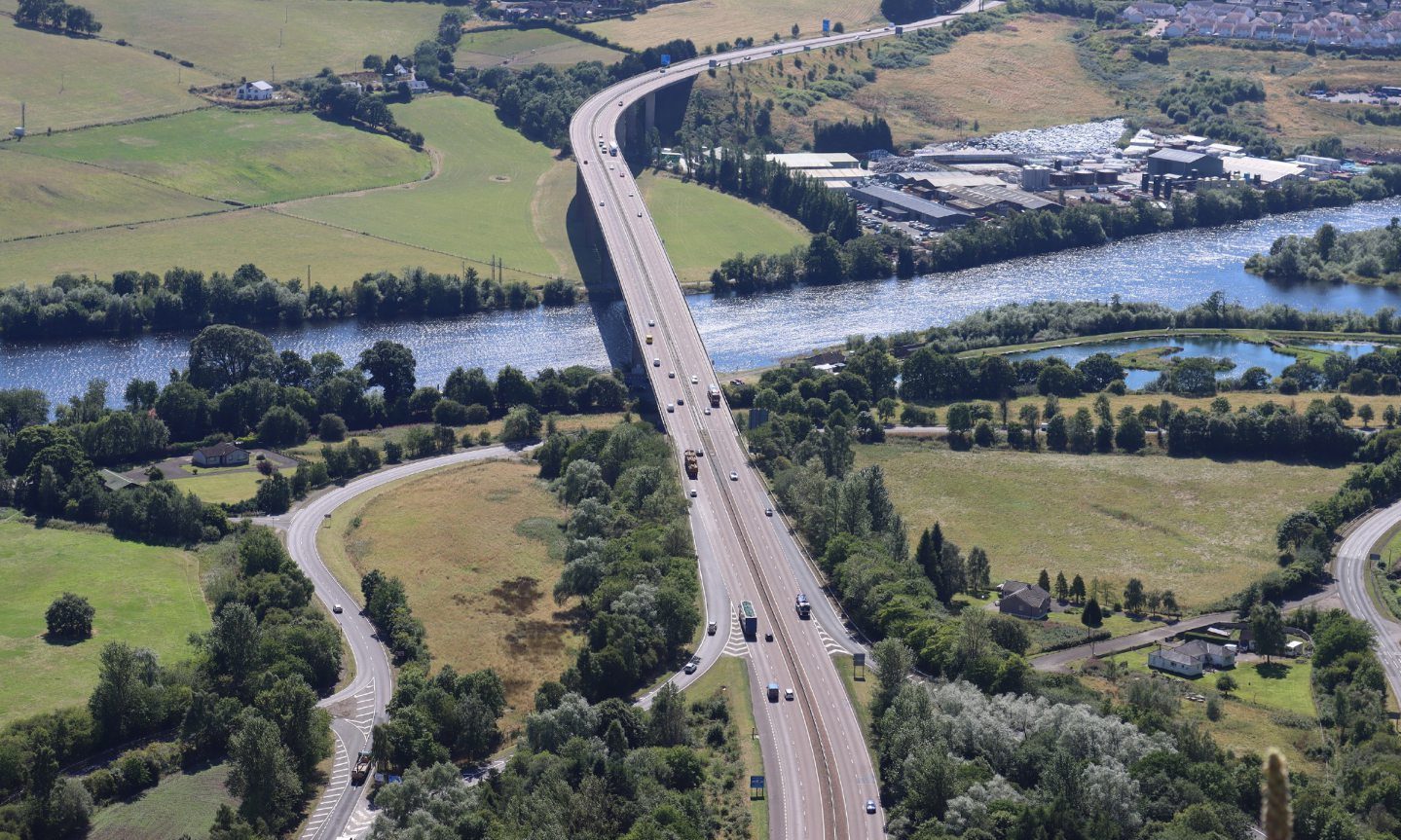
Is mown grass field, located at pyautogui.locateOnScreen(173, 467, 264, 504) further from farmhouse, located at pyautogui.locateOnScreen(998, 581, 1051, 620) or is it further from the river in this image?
farmhouse, located at pyautogui.locateOnScreen(998, 581, 1051, 620)

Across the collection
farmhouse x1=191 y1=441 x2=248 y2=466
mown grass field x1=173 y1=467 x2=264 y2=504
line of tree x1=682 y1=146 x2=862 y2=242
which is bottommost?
mown grass field x1=173 y1=467 x2=264 y2=504

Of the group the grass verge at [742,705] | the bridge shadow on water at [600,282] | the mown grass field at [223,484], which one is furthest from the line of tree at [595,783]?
the bridge shadow on water at [600,282]

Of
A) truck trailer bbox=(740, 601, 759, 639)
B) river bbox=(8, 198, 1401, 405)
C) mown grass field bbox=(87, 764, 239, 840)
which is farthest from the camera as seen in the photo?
river bbox=(8, 198, 1401, 405)

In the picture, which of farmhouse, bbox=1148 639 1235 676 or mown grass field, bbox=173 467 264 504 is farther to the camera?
mown grass field, bbox=173 467 264 504

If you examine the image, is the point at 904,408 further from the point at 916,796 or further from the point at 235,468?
the point at 916,796

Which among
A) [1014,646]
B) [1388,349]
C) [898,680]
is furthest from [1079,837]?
[1388,349]

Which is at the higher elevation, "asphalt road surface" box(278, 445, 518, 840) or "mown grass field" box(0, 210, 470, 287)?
"mown grass field" box(0, 210, 470, 287)

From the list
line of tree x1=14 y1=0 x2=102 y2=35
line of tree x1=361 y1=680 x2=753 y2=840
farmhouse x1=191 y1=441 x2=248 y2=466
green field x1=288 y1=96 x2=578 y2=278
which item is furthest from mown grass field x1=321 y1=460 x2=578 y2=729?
line of tree x1=14 y1=0 x2=102 y2=35
